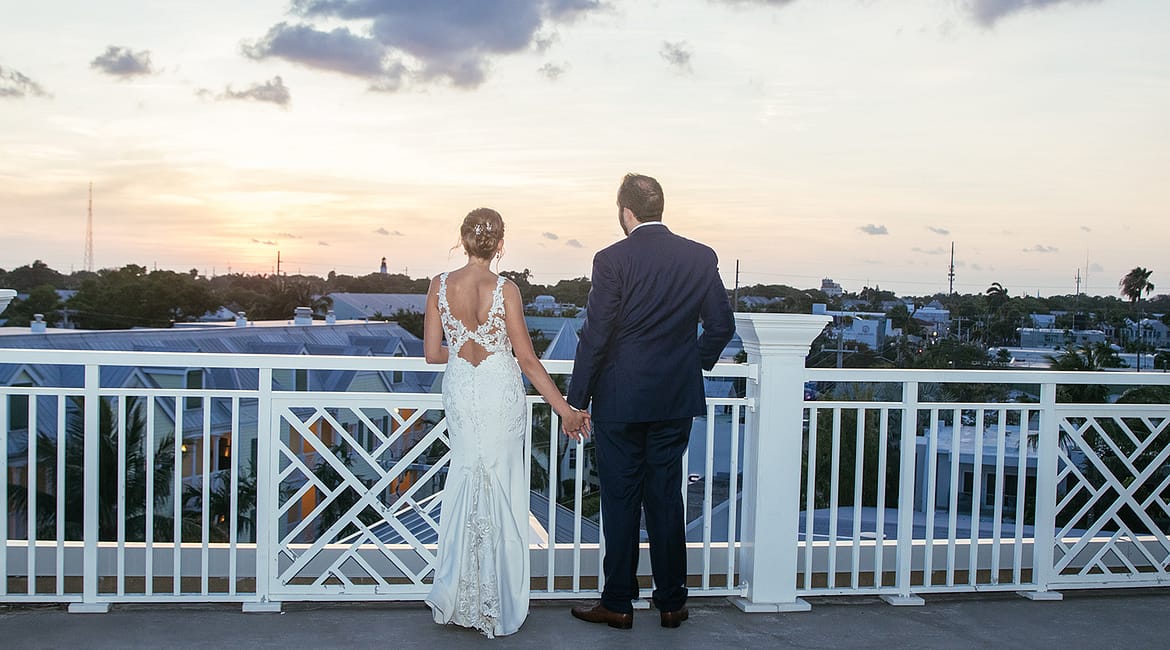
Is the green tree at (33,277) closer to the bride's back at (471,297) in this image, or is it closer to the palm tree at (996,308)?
the palm tree at (996,308)

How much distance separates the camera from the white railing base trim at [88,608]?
3268mm

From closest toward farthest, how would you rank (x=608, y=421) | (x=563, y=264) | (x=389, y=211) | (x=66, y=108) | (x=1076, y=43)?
1. (x=608, y=421)
2. (x=1076, y=43)
3. (x=563, y=264)
4. (x=66, y=108)
5. (x=389, y=211)

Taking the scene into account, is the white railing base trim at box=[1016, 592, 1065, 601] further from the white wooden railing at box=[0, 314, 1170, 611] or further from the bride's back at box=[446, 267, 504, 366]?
the bride's back at box=[446, 267, 504, 366]

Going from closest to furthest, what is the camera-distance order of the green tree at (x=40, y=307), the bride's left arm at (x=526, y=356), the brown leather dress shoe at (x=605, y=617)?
the bride's left arm at (x=526, y=356) → the brown leather dress shoe at (x=605, y=617) → the green tree at (x=40, y=307)

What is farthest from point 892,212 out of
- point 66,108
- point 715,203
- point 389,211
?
point 66,108

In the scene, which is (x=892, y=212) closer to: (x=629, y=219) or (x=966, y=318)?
(x=966, y=318)

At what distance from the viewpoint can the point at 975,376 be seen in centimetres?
355

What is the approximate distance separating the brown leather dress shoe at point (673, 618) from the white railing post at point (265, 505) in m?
1.36

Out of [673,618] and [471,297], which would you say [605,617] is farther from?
[471,297]

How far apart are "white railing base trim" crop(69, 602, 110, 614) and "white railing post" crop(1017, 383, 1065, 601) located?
3.43m

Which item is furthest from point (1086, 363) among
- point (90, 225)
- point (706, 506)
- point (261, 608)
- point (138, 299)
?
point (138, 299)

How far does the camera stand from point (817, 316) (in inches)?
133

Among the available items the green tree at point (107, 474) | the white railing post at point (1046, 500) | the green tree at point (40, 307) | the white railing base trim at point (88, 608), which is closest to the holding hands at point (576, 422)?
the white railing base trim at point (88, 608)

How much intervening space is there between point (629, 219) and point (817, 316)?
0.78 meters
